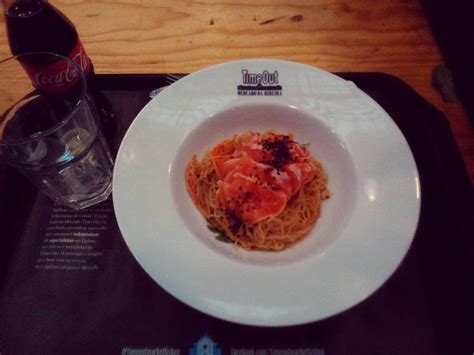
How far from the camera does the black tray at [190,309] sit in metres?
1.35

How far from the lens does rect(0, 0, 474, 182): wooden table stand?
2.20 meters

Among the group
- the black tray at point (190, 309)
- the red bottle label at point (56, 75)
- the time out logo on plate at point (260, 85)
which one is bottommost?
the black tray at point (190, 309)

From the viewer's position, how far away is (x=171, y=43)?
233 centimetres

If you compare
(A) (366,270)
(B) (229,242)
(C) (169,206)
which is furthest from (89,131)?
(A) (366,270)

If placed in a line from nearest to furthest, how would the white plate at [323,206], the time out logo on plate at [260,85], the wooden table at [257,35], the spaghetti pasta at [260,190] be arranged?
1. the white plate at [323,206]
2. the spaghetti pasta at [260,190]
3. the time out logo on plate at [260,85]
4. the wooden table at [257,35]

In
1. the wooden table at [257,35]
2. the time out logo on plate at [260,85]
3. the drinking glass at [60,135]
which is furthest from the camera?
the wooden table at [257,35]

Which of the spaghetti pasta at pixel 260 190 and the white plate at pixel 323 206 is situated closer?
the white plate at pixel 323 206

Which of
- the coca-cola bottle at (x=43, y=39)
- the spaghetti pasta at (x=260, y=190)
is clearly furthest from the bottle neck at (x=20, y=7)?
the spaghetti pasta at (x=260, y=190)

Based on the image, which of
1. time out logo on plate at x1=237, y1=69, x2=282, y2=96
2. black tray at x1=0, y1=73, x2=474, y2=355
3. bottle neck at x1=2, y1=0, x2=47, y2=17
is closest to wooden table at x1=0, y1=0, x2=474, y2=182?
time out logo on plate at x1=237, y1=69, x2=282, y2=96

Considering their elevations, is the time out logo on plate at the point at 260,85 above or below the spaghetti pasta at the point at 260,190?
above

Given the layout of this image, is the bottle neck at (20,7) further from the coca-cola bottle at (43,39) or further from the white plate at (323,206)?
the white plate at (323,206)

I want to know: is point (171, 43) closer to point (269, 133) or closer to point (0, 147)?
point (269, 133)

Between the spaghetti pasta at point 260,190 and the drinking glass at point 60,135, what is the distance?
441mm

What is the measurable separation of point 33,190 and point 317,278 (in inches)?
52.5
